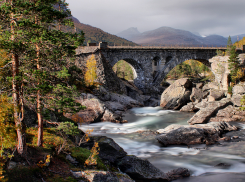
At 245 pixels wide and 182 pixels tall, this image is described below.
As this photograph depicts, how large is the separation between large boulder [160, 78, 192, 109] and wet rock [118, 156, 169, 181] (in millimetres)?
31710

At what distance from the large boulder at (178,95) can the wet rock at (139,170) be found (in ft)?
104

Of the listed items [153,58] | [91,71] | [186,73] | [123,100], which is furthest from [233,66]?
[186,73]

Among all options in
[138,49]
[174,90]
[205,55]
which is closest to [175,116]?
[174,90]

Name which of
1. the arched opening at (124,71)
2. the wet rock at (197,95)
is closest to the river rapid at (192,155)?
the wet rock at (197,95)

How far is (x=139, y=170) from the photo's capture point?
14094mm

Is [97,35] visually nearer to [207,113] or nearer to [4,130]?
[207,113]

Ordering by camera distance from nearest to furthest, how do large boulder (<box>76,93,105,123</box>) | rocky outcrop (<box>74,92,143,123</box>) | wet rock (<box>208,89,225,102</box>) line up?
large boulder (<box>76,93,105,123</box>) → rocky outcrop (<box>74,92,143,123</box>) → wet rock (<box>208,89,225,102</box>)

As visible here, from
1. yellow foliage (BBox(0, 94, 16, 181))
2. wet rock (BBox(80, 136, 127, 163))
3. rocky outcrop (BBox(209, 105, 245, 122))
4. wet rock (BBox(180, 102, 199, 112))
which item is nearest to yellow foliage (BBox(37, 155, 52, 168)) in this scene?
yellow foliage (BBox(0, 94, 16, 181))

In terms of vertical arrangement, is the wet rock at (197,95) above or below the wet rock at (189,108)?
above

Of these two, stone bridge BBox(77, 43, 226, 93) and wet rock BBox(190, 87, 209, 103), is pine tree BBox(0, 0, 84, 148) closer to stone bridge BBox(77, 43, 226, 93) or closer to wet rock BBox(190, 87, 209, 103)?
wet rock BBox(190, 87, 209, 103)

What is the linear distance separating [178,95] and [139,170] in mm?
33757

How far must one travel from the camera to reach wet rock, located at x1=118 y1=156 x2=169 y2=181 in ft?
45.3

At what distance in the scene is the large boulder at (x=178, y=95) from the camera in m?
44.9

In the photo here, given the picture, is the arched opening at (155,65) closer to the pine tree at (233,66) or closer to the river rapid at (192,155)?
the pine tree at (233,66)
